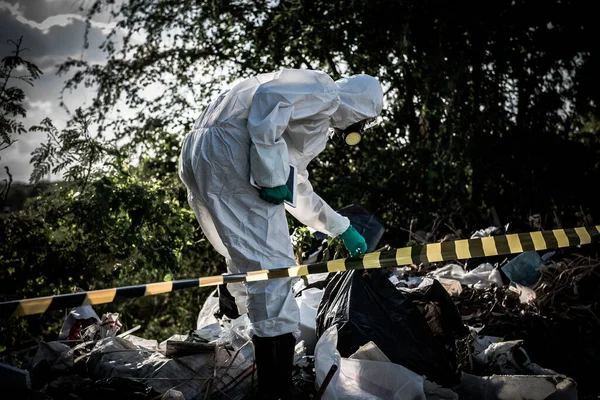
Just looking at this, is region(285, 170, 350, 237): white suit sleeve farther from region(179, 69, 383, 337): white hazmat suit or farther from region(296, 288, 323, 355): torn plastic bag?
region(296, 288, 323, 355): torn plastic bag

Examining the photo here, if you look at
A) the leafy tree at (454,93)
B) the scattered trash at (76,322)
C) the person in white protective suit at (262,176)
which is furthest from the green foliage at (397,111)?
the person in white protective suit at (262,176)

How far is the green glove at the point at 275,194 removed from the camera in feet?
8.02

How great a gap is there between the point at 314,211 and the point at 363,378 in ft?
3.38

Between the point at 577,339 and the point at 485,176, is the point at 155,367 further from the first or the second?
the point at 485,176

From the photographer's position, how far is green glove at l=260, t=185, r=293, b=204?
244 centimetres

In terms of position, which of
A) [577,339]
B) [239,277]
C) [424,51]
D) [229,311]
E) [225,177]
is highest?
[424,51]

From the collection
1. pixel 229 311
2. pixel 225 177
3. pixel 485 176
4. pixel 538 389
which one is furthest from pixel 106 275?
pixel 485 176

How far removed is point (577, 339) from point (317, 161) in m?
4.49

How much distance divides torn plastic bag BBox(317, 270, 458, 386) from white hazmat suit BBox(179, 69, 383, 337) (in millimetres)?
314

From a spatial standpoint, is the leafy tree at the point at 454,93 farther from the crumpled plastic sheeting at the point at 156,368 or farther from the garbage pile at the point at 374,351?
the crumpled plastic sheeting at the point at 156,368

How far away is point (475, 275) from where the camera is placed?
3.91 m

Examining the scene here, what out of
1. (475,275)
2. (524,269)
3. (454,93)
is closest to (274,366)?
(475,275)

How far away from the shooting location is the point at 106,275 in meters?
4.52

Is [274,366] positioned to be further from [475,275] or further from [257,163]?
[475,275]
